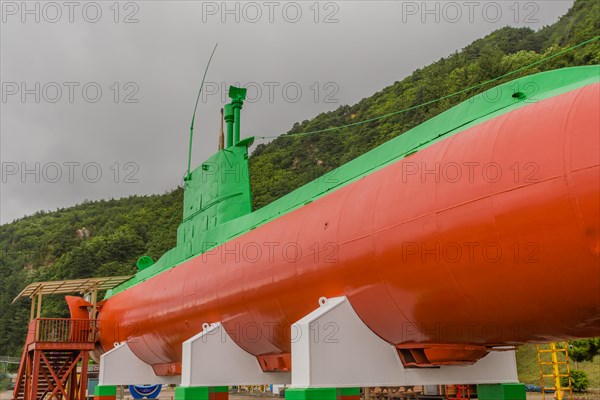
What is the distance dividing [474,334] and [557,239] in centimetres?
200

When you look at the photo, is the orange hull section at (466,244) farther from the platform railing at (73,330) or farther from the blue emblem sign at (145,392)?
the blue emblem sign at (145,392)

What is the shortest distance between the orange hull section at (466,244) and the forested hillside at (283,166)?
5177 centimetres

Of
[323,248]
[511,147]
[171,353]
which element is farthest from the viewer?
[171,353]

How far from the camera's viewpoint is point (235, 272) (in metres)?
11.2

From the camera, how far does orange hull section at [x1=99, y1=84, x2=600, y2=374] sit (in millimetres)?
5332

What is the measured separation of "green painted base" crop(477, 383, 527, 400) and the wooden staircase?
15.1 meters

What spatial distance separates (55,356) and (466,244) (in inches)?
741

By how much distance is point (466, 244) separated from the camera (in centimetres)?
609

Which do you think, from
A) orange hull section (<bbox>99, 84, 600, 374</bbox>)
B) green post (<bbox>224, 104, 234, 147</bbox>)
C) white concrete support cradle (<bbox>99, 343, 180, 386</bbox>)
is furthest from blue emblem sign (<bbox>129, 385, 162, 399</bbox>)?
orange hull section (<bbox>99, 84, 600, 374</bbox>)

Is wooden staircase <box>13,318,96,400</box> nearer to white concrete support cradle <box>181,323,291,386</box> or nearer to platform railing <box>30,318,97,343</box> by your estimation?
platform railing <box>30,318,97,343</box>

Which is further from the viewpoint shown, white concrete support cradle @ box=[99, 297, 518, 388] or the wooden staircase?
the wooden staircase

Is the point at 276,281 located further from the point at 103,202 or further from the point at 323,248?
the point at 103,202

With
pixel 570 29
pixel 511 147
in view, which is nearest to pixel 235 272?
pixel 511 147

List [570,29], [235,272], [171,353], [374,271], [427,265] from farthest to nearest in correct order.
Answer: [570,29]
[171,353]
[235,272]
[374,271]
[427,265]
